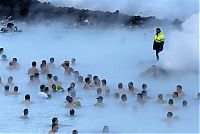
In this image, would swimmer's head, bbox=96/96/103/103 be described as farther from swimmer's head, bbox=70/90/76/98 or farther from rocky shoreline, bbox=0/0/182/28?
rocky shoreline, bbox=0/0/182/28

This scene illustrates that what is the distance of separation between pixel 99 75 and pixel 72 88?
1707 mm

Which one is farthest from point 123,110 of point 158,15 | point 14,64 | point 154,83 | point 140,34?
point 158,15

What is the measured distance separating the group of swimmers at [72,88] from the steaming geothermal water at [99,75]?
5.5 inches

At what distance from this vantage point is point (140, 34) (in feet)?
63.5

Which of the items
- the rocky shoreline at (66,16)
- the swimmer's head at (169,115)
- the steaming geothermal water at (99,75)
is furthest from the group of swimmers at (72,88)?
the rocky shoreline at (66,16)

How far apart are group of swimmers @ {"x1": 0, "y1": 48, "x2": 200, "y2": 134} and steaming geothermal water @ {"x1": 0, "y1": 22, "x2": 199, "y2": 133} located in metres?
0.14

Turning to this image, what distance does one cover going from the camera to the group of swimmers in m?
12.6

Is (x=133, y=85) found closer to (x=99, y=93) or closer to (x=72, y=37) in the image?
(x=99, y=93)

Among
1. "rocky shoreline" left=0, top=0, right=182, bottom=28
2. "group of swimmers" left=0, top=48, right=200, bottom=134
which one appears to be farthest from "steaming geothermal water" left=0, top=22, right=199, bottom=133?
"rocky shoreline" left=0, top=0, right=182, bottom=28

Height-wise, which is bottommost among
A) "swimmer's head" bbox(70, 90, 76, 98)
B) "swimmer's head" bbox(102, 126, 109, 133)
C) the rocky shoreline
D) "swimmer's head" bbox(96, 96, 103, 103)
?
"swimmer's head" bbox(102, 126, 109, 133)

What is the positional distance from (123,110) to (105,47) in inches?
224

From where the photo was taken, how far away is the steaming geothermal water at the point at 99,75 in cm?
1160

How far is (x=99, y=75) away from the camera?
15031 millimetres

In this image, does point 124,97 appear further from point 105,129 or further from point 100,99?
point 105,129
